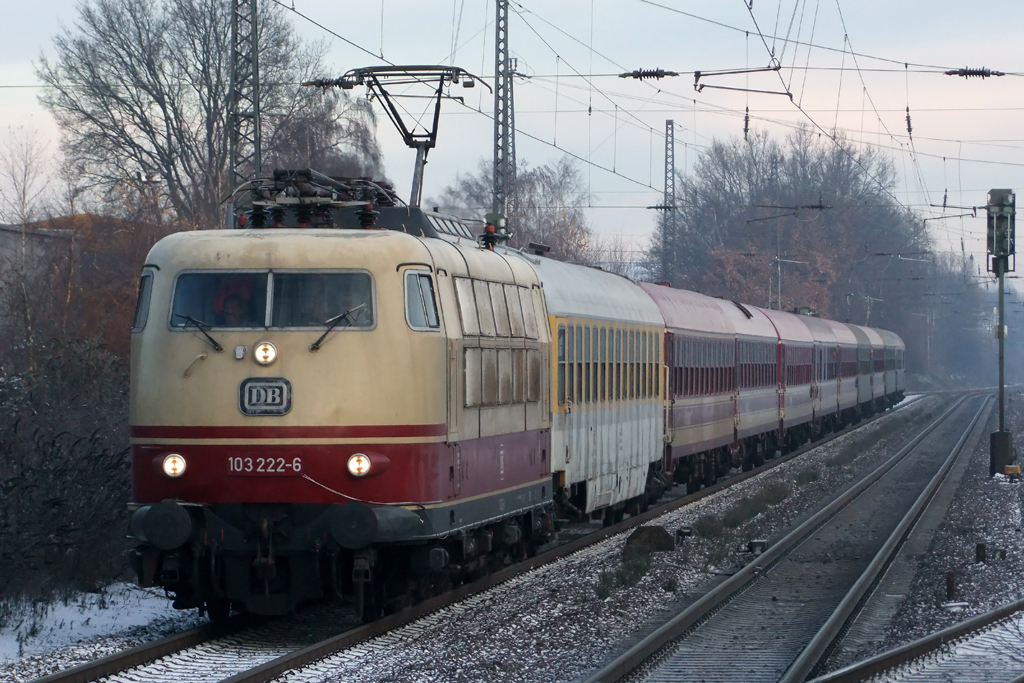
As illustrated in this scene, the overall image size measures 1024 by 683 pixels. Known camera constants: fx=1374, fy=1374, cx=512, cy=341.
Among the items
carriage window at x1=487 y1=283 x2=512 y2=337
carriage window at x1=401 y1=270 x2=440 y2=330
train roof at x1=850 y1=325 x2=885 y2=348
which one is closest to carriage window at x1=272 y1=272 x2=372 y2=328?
carriage window at x1=401 y1=270 x2=440 y2=330

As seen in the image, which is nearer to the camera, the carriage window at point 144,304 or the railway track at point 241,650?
the railway track at point 241,650

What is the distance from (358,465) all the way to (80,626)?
2376 millimetres

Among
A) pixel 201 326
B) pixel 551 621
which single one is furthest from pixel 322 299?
pixel 551 621

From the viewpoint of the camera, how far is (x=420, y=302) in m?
9.81

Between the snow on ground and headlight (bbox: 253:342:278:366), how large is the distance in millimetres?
2074

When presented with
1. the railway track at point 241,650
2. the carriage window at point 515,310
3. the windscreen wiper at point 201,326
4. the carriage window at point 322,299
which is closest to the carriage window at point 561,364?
the carriage window at point 515,310

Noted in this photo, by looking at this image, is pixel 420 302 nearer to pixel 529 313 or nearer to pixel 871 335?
pixel 529 313

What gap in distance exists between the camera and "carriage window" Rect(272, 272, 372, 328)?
952 centimetres

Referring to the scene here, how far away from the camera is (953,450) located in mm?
33438

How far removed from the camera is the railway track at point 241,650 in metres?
8.20

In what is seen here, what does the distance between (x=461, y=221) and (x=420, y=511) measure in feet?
12.5

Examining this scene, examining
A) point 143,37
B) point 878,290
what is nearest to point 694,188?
point 878,290

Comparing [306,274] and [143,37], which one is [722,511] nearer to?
[306,274]

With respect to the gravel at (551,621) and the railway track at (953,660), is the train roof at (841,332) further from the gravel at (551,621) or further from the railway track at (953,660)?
the railway track at (953,660)
